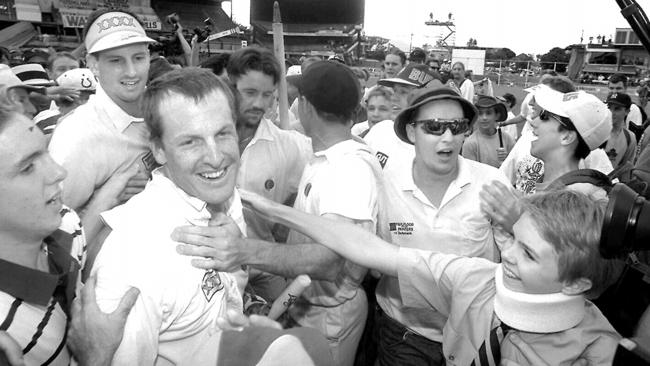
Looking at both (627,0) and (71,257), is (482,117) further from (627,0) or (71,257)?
(71,257)

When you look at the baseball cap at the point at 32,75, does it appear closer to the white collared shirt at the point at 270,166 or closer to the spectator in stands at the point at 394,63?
the white collared shirt at the point at 270,166

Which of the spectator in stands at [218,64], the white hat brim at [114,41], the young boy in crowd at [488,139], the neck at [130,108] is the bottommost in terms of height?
the young boy in crowd at [488,139]

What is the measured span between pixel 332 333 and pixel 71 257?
1.44 metres

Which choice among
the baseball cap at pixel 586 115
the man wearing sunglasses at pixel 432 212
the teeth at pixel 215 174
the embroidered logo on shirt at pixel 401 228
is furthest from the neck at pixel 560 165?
the teeth at pixel 215 174

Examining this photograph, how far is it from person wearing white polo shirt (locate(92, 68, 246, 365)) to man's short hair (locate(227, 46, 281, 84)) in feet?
4.55

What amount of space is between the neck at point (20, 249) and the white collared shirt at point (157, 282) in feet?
0.66

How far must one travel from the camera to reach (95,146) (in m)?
2.43

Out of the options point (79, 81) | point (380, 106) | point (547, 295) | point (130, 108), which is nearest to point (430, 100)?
point (547, 295)

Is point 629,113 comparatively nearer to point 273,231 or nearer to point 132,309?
point 273,231

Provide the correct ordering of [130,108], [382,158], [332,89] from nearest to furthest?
1. [130,108]
2. [332,89]
3. [382,158]

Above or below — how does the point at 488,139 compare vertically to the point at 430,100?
below

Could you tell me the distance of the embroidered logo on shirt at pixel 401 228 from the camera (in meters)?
2.81

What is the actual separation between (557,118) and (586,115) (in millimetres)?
159

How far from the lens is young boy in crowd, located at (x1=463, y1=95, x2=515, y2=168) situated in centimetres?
595
